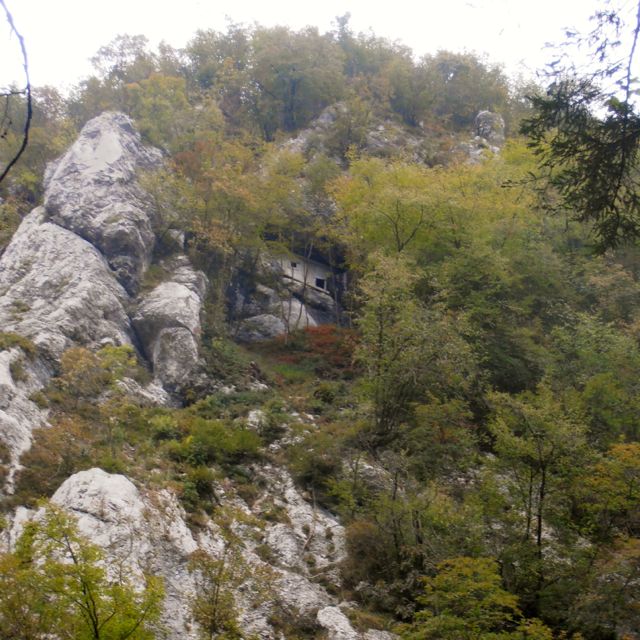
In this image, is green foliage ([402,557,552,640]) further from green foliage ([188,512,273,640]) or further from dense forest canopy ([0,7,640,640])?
green foliage ([188,512,273,640])

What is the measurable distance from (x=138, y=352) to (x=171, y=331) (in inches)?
42.7

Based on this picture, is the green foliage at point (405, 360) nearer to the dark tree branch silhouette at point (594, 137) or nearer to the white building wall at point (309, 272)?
the dark tree branch silhouette at point (594, 137)

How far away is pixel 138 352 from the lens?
55.8 ft

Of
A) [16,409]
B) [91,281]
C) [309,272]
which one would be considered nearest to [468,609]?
[16,409]

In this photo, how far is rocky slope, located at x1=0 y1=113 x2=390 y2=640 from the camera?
28.6 ft

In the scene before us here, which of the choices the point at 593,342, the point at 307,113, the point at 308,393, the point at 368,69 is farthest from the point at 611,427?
the point at 368,69

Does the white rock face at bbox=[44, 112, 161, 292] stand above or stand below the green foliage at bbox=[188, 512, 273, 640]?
above

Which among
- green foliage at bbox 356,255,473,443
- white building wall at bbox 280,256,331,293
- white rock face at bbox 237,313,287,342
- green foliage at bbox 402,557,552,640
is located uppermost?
white building wall at bbox 280,256,331,293

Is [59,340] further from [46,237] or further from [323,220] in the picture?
[323,220]

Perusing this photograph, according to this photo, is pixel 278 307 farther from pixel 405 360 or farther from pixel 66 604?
pixel 66 604

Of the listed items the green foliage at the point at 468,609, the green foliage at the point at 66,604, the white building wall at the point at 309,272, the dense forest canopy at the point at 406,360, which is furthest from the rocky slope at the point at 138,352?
the white building wall at the point at 309,272

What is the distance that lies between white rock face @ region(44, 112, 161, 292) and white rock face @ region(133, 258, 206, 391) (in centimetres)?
126

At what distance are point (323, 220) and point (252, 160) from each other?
3811 mm

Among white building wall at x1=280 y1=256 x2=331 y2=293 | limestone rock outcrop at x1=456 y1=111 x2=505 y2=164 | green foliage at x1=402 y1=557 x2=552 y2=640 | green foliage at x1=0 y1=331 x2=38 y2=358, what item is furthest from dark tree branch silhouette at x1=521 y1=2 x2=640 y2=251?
limestone rock outcrop at x1=456 y1=111 x2=505 y2=164
